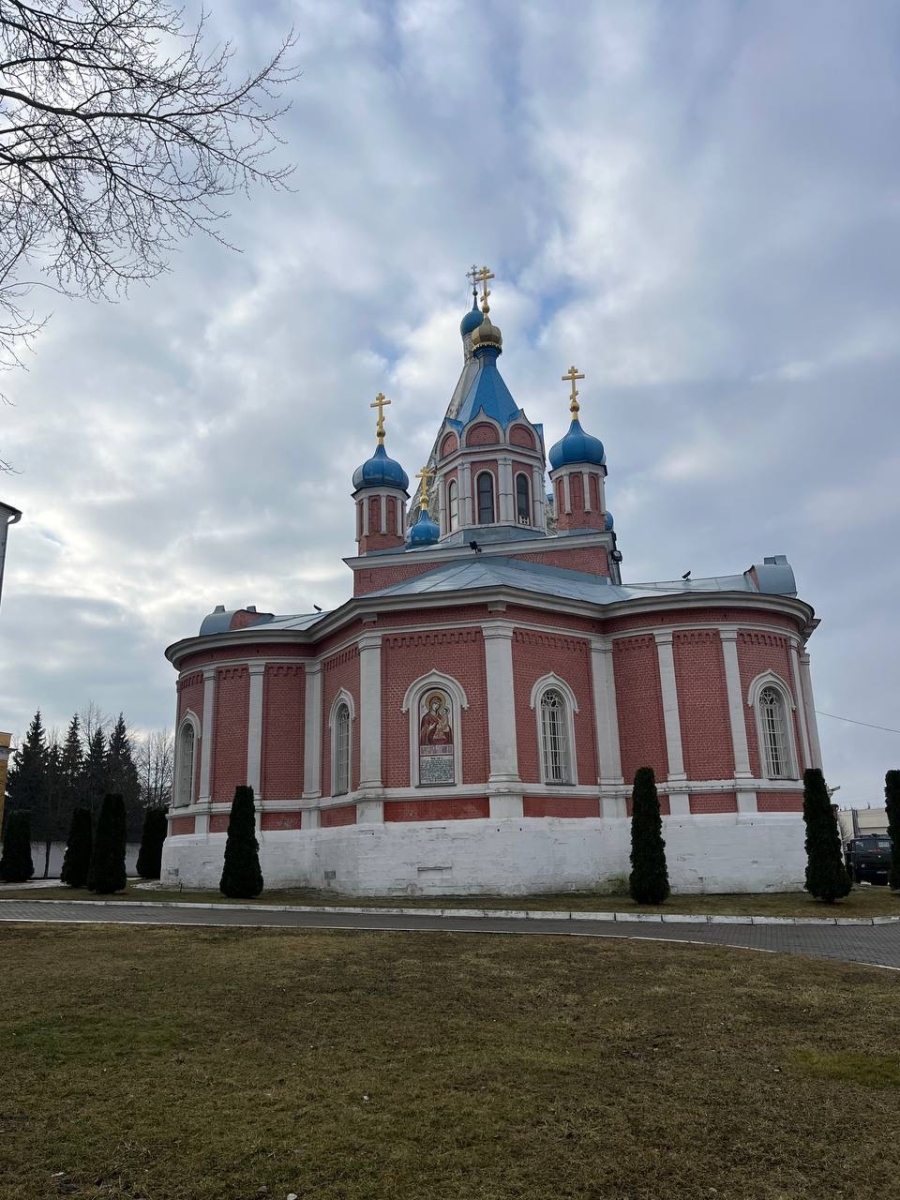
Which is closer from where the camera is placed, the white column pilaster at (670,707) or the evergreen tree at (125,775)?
the white column pilaster at (670,707)

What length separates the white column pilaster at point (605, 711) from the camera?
2019 centimetres

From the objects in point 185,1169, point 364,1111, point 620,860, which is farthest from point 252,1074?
point 620,860

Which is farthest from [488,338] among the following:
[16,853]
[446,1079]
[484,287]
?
[446,1079]

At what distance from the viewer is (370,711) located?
63.8 feet

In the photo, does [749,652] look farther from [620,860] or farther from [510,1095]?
[510,1095]

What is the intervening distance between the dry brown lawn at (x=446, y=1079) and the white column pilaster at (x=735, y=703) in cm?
1029

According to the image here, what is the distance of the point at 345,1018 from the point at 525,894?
11.3 meters

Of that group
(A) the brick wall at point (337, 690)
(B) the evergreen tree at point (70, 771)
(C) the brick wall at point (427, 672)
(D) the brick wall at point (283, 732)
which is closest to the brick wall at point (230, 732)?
(D) the brick wall at point (283, 732)

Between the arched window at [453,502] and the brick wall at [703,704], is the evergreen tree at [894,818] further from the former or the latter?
the arched window at [453,502]

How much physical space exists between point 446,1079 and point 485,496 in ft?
72.3

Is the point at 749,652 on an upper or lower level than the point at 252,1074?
upper

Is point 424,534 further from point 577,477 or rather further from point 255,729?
point 255,729

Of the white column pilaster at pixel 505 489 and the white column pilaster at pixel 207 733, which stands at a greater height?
the white column pilaster at pixel 505 489

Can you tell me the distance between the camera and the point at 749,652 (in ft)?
66.8
